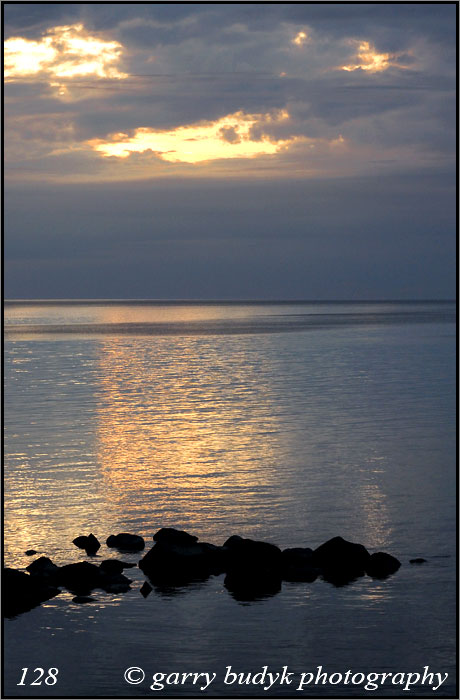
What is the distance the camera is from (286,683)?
17906 mm

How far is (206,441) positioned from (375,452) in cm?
843

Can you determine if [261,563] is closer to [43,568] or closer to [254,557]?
[254,557]

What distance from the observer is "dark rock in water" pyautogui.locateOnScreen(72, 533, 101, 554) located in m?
24.9

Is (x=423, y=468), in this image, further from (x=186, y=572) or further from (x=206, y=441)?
(x=186, y=572)

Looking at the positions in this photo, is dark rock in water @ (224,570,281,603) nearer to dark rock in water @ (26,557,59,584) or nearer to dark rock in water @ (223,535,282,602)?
dark rock in water @ (223,535,282,602)

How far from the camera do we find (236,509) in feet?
96.7

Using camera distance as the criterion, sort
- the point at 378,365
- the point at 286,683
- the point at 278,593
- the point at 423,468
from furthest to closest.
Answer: the point at 378,365 → the point at 423,468 → the point at 278,593 → the point at 286,683

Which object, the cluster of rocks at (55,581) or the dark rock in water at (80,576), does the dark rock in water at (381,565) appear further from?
the dark rock in water at (80,576)

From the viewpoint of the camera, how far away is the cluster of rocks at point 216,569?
865 inches

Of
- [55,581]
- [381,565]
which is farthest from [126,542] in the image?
[381,565]

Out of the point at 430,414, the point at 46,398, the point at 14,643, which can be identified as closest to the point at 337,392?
the point at 430,414

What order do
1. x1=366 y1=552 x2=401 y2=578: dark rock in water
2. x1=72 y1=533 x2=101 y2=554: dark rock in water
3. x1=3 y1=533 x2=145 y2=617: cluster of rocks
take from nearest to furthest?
x1=3 y1=533 x2=145 y2=617: cluster of rocks, x1=366 y1=552 x2=401 y2=578: dark rock in water, x1=72 y1=533 x2=101 y2=554: dark rock in water

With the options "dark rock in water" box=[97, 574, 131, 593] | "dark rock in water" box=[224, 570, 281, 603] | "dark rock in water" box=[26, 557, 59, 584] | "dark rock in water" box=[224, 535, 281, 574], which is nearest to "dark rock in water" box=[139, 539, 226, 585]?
"dark rock in water" box=[224, 535, 281, 574]

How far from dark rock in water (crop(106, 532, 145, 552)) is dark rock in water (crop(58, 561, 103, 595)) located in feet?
9.17
